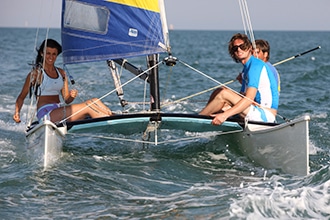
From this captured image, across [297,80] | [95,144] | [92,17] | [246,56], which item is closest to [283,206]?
[246,56]

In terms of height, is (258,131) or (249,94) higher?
(249,94)

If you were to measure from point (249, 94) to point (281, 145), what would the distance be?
55 centimetres

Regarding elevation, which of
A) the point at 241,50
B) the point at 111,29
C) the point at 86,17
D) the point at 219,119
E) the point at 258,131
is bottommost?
the point at 258,131

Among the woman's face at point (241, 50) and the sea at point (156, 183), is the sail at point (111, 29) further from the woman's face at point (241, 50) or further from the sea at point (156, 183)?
the woman's face at point (241, 50)

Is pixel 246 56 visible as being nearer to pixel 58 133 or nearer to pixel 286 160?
pixel 286 160

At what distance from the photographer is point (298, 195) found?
4.96 m

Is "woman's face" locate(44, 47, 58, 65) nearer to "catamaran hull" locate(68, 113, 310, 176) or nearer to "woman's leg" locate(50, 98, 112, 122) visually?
"woman's leg" locate(50, 98, 112, 122)

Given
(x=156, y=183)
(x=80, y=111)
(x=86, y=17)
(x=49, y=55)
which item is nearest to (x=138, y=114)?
(x=156, y=183)

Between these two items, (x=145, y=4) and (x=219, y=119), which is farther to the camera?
(x=145, y=4)

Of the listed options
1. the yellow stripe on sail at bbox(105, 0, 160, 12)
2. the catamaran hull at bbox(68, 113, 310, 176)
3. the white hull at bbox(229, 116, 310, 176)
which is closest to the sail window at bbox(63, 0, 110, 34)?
the yellow stripe on sail at bbox(105, 0, 160, 12)

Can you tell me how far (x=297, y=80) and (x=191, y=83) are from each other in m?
2.74

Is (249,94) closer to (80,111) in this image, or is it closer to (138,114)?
(138,114)

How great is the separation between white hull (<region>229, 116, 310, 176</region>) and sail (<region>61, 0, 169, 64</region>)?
1184 mm

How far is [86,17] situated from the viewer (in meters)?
6.32
